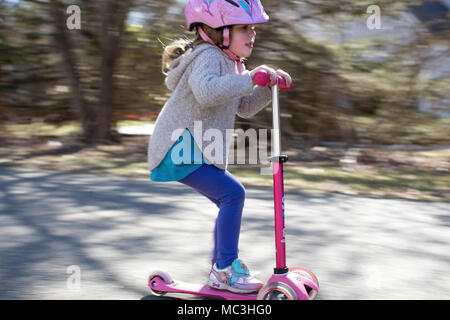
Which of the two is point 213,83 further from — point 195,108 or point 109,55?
point 109,55

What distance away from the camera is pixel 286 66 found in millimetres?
8055

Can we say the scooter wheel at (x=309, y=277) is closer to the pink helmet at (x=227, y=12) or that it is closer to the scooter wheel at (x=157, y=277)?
the scooter wheel at (x=157, y=277)

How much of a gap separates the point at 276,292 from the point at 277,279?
0.18 ft

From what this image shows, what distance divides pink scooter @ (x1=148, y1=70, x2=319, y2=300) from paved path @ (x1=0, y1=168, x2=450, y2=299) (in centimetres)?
13

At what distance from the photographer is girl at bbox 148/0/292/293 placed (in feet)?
8.67

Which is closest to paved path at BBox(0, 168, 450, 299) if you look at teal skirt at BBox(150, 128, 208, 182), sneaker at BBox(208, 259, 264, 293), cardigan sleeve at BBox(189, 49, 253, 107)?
sneaker at BBox(208, 259, 264, 293)

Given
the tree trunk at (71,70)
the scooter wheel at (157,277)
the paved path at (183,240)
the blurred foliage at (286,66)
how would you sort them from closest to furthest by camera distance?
the scooter wheel at (157,277), the paved path at (183,240), the blurred foliage at (286,66), the tree trunk at (71,70)

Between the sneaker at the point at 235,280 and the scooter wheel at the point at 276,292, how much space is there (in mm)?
163

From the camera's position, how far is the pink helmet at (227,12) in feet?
8.59

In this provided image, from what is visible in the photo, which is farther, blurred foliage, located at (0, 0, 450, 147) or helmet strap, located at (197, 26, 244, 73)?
blurred foliage, located at (0, 0, 450, 147)

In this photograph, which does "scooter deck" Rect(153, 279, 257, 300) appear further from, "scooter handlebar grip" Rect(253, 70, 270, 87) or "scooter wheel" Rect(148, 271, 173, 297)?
"scooter handlebar grip" Rect(253, 70, 270, 87)

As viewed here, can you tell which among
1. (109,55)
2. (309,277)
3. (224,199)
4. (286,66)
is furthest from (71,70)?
(309,277)

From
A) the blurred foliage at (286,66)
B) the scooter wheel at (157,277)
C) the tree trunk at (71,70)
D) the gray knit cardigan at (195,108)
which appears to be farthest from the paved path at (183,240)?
the tree trunk at (71,70)

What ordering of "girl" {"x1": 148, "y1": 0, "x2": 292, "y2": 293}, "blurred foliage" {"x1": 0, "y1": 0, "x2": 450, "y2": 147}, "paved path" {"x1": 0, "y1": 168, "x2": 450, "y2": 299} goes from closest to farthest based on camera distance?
1. "girl" {"x1": 148, "y1": 0, "x2": 292, "y2": 293}
2. "paved path" {"x1": 0, "y1": 168, "x2": 450, "y2": 299}
3. "blurred foliage" {"x1": 0, "y1": 0, "x2": 450, "y2": 147}
